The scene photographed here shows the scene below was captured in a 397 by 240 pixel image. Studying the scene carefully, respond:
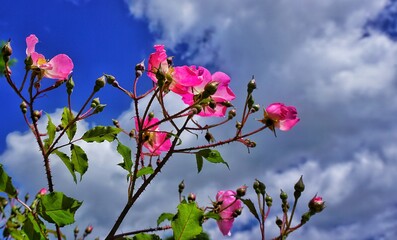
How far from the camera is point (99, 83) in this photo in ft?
8.33

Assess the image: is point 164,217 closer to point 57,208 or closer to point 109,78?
point 57,208

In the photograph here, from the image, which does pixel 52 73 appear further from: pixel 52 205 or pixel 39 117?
pixel 52 205

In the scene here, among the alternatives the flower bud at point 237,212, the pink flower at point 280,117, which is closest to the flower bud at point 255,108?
the pink flower at point 280,117

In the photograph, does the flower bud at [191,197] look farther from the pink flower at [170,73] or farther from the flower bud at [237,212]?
the pink flower at [170,73]

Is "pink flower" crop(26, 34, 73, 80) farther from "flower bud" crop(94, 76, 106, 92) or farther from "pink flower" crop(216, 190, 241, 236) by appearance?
"pink flower" crop(216, 190, 241, 236)

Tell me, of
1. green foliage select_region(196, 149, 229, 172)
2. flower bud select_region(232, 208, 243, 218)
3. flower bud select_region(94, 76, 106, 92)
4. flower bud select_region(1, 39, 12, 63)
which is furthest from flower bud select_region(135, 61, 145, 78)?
flower bud select_region(232, 208, 243, 218)

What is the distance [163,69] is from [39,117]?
797 mm

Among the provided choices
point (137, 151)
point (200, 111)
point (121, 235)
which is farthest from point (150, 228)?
point (200, 111)

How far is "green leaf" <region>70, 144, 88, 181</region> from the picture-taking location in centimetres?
257

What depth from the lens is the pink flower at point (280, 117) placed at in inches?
107

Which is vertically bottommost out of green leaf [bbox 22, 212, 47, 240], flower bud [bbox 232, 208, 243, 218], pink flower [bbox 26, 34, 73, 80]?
green leaf [bbox 22, 212, 47, 240]

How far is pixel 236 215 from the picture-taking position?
3084mm

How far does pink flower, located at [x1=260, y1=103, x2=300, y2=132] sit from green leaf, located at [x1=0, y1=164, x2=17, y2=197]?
4.45ft

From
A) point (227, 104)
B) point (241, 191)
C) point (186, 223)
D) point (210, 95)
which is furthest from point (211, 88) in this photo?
point (241, 191)
